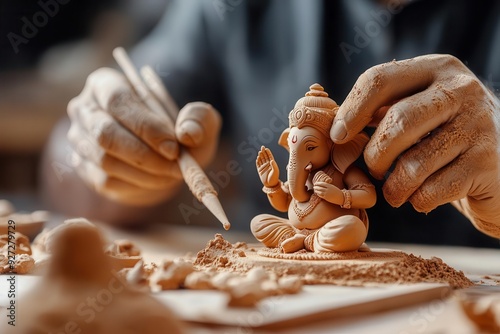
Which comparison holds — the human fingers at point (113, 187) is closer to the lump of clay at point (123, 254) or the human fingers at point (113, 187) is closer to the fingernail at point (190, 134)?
the fingernail at point (190, 134)

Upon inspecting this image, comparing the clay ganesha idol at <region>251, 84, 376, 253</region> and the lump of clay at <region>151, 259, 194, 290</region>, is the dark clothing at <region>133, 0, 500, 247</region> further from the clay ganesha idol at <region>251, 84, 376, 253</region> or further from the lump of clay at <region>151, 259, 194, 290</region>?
the lump of clay at <region>151, 259, 194, 290</region>

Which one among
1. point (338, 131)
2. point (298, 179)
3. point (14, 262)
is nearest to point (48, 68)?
point (14, 262)

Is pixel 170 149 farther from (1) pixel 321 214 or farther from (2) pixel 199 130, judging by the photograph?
(1) pixel 321 214

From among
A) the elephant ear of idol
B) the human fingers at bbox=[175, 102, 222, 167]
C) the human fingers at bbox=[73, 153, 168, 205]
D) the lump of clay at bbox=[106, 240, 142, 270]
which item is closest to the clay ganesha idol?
the elephant ear of idol

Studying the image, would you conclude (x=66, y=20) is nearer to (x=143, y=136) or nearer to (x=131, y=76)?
(x=131, y=76)

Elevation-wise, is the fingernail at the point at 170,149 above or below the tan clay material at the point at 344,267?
above

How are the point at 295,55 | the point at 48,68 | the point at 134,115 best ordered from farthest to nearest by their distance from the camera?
the point at 48,68, the point at 295,55, the point at 134,115

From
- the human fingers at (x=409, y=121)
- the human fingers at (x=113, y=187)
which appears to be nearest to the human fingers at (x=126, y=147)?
the human fingers at (x=113, y=187)
